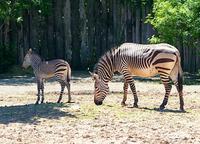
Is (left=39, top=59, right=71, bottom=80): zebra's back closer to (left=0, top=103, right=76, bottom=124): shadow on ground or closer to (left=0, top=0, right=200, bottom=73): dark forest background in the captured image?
(left=0, top=103, right=76, bottom=124): shadow on ground

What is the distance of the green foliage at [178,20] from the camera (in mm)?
21781

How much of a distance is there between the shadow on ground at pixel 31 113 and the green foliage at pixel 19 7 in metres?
11.9

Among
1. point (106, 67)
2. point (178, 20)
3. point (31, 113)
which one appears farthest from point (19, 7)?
point (31, 113)

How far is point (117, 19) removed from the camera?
28.6 metres

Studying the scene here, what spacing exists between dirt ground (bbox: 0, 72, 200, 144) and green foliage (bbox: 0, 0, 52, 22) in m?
9.33

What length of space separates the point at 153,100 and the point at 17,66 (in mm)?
12670

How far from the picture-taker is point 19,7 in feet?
88.0

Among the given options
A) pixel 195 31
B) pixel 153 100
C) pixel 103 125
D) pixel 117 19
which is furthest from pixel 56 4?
pixel 103 125

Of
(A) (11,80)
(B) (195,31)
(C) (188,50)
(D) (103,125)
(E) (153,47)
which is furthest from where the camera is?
(C) (188,50)

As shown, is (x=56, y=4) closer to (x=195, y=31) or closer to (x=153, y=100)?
(x=195, y=31)

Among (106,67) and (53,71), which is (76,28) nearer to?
(53,71)

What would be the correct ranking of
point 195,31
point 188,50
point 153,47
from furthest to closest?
point 188,50, point 195,31, point 153,47

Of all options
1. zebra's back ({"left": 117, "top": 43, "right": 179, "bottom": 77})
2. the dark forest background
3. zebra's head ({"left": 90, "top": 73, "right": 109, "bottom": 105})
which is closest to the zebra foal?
zebra's head ({"left": 90, "top": 73, "right": 109, "bottom": 105})

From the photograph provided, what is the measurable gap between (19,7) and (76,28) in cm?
351
